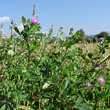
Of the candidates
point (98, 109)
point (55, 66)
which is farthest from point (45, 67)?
point (98, 109)

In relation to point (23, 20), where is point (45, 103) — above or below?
below

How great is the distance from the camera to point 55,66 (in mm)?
1357

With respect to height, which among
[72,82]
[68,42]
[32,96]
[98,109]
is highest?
[68,42]

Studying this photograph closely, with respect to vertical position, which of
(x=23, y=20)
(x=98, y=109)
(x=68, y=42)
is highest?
(x=23, y=20)

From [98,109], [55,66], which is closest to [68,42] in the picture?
[55,66]

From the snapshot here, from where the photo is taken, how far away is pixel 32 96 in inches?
53.1

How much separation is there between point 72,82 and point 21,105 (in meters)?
0.44

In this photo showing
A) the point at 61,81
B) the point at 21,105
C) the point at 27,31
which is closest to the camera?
the point at 27,31

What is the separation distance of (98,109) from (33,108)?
1.74 ft

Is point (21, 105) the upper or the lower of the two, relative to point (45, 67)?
lower

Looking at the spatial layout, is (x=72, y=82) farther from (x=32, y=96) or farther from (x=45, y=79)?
(x=32, y=96)

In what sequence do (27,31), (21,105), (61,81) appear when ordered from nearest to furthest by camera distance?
(27,31) → (21,105) → (61,81)

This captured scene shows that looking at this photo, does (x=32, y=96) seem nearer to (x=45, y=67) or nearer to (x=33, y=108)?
(x=33, y=108)

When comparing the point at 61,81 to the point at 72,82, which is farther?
the point at 61,81
